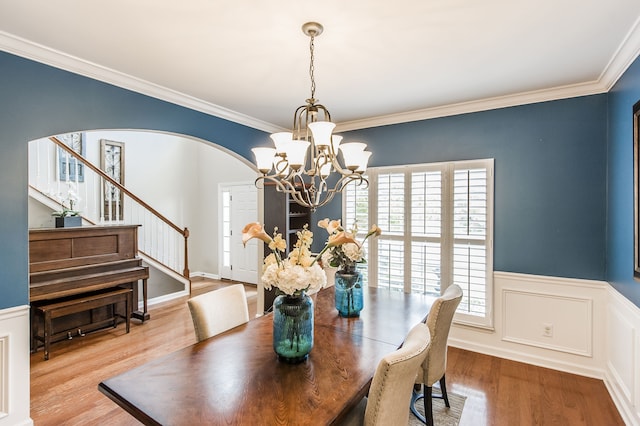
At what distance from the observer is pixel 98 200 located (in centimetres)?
550

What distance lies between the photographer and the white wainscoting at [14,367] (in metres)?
2.13

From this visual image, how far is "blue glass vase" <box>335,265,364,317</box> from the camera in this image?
2293mm

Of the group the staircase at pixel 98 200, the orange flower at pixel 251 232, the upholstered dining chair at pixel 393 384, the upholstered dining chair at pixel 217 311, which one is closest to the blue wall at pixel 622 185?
the upholstered dining chair at pixel 393 384

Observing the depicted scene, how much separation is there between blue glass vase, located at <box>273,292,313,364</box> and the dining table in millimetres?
57

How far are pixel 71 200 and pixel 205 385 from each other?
3.90m

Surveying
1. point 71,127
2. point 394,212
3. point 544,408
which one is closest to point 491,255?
point 394,212

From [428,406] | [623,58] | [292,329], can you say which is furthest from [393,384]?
[623,58]

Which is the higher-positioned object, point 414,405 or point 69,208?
point 69,208

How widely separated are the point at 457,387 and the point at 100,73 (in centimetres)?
390

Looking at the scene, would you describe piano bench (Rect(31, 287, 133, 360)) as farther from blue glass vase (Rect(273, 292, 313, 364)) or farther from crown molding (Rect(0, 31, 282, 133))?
blue glass vase (Rect(273, 292, 313, 364))

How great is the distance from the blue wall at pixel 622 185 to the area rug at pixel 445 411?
142cm

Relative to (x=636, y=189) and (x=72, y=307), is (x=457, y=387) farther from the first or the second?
(x=72, y=307)

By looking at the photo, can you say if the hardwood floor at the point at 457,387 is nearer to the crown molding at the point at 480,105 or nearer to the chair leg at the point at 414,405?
the chair leg at the point at 414,405

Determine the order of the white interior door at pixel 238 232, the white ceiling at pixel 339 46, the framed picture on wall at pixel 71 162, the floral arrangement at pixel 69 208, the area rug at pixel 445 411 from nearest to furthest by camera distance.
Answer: the white ceiling at pixel 339 46, the area rug at pixel 445 411, the floral arrangement at pixel 69 208, the framed picture on wall at pixel 71 162, the white interior door at pixel 238 232
